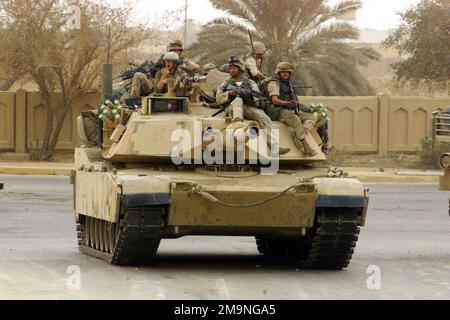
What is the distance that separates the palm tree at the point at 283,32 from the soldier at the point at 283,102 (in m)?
18.4

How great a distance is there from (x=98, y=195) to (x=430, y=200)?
42.3 ft

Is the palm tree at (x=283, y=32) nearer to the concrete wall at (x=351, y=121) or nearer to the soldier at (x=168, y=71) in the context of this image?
the concrete wall at (x=351, y=121)

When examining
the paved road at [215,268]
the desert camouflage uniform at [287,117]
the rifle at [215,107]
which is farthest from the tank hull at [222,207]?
the rifle at [215,107]

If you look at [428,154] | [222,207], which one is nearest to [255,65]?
[222,207]

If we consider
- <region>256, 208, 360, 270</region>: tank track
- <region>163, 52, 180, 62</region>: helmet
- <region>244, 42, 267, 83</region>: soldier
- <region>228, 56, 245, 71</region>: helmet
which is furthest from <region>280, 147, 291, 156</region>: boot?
<region>163, 52, 180, 62</region>: helmet

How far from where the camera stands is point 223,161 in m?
14.7

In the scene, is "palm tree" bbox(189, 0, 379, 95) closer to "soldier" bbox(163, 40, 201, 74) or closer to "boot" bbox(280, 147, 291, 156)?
"soldier" bbox(163, 40, 201, 74)

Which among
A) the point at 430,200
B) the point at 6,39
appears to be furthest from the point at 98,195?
the point at 6,39

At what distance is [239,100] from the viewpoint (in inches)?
602

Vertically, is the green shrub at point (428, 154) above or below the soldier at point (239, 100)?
below

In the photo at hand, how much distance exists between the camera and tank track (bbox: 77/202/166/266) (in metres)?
13.9

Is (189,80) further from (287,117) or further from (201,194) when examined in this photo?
(201,194)

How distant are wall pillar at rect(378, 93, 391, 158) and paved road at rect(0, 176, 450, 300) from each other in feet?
40.3

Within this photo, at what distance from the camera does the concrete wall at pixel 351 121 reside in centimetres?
3456
